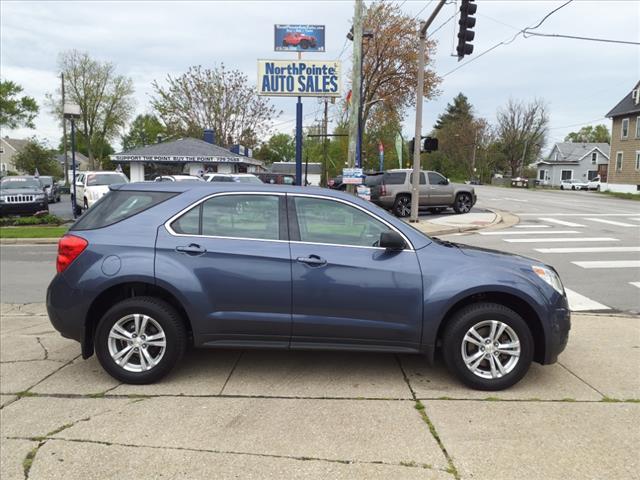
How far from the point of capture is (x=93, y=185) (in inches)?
741

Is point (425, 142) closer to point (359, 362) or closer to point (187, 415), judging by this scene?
point (359, 362)

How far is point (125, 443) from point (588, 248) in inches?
450

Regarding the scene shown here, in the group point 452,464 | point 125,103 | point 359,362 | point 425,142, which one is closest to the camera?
point 452,464

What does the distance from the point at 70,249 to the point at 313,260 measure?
1939 millimetres

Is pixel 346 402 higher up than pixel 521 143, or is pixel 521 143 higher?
pixel 521 143

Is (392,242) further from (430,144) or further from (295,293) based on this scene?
(430,144)

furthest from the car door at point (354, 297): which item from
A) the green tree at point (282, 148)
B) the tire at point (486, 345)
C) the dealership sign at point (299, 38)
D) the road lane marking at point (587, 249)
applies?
the green tree at point (282, 148)

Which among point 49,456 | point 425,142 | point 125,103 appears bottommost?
point 49,456

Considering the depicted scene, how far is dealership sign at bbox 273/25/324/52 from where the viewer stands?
1781 cm

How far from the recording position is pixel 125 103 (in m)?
69.9

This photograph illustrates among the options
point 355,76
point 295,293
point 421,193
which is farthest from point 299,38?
point 295,293

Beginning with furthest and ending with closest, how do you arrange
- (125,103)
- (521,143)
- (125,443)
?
(521,143), (125,103), (125,443)

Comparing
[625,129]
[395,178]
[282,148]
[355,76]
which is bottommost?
[395,178]

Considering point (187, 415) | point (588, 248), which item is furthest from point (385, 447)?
point (588, 248)
